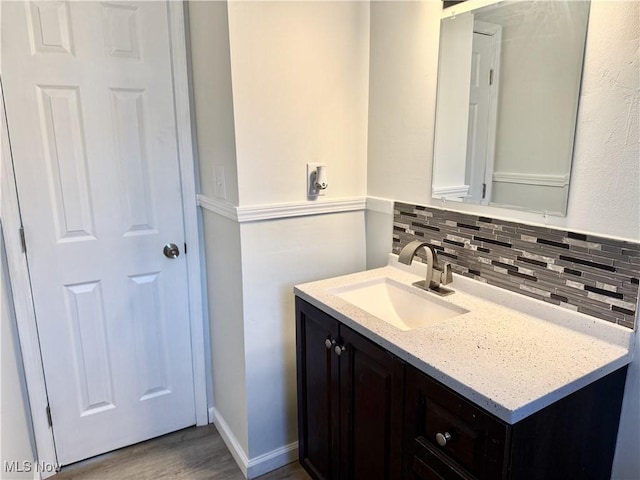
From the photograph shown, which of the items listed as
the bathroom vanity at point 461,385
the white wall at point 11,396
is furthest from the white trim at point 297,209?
the white wall at point 11,396

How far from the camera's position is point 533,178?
4.39ft

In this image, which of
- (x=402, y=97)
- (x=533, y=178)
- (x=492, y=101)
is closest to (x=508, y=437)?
(x=533, y=178)

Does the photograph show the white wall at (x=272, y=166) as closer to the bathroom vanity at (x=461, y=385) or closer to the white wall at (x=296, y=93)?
the white wall at (x=296, y=93)

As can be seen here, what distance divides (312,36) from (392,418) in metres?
1.40

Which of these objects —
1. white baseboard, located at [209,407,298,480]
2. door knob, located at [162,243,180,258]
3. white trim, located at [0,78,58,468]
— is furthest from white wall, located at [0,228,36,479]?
white baseboard, located at [209,407,298,480]

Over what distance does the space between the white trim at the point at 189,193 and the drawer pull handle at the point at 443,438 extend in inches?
55.0

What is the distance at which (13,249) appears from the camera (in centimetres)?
174

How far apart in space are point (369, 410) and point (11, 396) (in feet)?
4.29

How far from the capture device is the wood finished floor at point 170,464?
76.9 inches

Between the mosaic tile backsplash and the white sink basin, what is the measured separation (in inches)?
6.4

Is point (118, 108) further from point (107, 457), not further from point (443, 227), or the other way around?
point (107, 457)

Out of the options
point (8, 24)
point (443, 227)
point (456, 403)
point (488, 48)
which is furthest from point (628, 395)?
point (8, 24)

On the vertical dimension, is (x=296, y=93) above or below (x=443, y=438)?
above

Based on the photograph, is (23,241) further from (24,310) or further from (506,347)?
(506,347)
